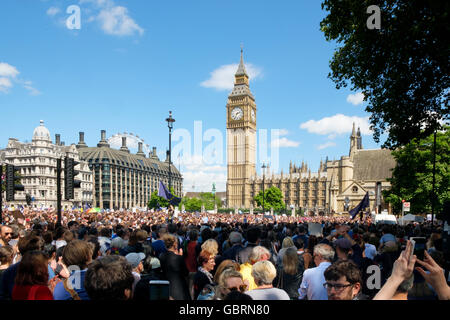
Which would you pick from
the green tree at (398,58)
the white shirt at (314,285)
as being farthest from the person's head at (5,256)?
the green tree at (398,58)

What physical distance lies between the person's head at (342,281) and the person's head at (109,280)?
1949mm

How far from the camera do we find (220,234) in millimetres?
10828

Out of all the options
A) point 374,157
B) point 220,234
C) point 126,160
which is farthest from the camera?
point 126,160

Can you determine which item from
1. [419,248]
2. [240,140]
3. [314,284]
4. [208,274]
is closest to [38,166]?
[240,140]

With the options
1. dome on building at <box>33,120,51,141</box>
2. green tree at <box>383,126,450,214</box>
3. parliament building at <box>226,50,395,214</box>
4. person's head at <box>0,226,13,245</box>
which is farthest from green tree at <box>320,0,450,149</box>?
dome on building at <box>33,120,51,141</box>

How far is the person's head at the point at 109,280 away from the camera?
316 centimetres

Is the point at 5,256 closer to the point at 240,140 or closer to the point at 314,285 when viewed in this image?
the point at 314,285

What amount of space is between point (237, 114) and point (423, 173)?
10043cm

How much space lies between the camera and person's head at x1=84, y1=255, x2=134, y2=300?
3158mm

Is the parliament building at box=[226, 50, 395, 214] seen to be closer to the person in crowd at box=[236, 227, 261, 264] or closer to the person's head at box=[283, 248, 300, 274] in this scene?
the person in crowd at box=[236, 227, 261, 264]

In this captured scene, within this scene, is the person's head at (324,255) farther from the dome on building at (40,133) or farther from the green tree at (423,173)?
the dome on building at (40,133)
